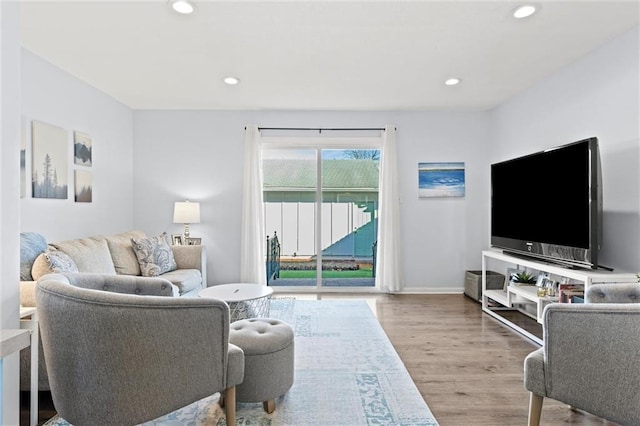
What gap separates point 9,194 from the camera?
1.42 m

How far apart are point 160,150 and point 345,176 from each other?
8.52 feet

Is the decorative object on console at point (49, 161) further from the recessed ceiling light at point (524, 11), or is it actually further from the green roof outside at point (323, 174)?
the recessed ceiling light at point (524, 11)

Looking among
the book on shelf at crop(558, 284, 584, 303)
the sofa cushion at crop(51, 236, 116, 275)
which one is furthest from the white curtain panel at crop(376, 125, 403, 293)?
the sofa cushion at crop(51, 236, 116, 275)

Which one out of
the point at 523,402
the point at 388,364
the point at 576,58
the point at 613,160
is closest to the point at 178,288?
the point at 388,364

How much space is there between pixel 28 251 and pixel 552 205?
4170 millimetres

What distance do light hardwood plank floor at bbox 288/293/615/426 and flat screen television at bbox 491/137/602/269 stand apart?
85cm

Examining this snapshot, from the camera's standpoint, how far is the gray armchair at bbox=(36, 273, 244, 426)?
1.47 metres

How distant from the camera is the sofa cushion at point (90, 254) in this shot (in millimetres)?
3086

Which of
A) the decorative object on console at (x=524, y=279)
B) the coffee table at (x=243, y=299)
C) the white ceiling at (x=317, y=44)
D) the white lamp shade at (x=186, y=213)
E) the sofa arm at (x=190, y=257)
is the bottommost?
the coffee table at (x=243, y=299)

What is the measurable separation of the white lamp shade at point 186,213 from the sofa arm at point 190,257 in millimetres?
455

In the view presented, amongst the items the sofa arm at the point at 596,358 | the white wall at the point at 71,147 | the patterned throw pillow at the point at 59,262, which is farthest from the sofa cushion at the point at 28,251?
the sofa arm at the point at 596,358

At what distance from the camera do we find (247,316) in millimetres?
3154

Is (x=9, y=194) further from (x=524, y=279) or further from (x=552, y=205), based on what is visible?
(x=524, y=279)

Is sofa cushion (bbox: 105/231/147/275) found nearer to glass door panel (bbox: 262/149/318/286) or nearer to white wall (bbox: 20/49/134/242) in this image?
white wall (bbox: 20/49/134/242)
